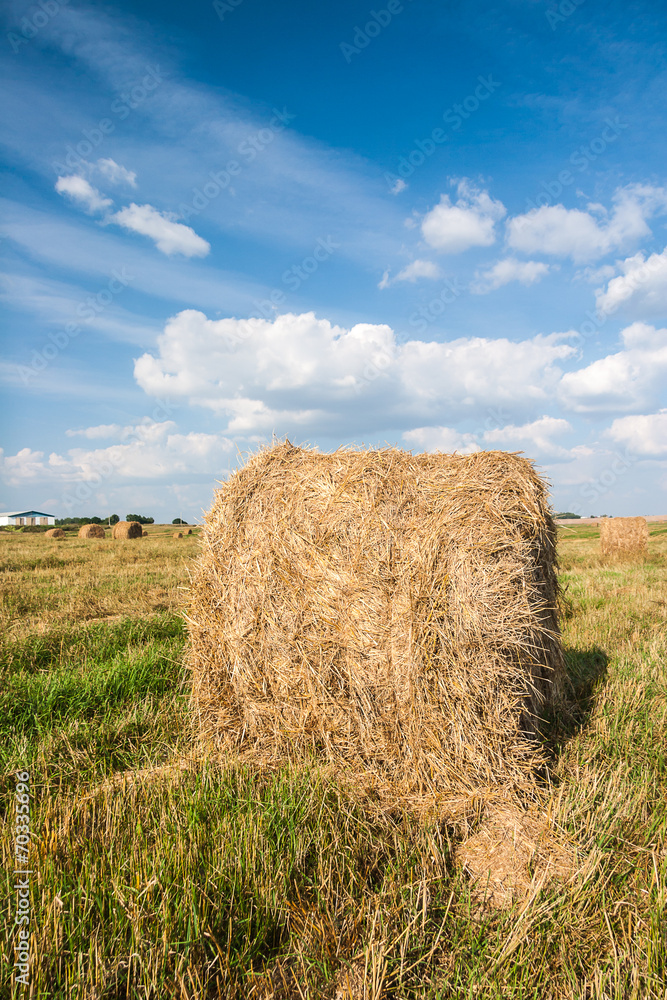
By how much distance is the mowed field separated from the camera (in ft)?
7.78

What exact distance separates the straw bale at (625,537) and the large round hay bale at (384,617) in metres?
17.2

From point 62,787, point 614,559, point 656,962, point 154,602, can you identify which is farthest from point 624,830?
point 614,559

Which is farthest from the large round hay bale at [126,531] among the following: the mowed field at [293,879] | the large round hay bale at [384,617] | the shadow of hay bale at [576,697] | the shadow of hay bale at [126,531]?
the shadow of hay bale at [576,697]

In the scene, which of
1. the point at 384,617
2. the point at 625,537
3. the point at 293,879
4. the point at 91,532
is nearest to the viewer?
the point at 293,879

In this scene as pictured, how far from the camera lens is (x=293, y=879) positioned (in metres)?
2.83

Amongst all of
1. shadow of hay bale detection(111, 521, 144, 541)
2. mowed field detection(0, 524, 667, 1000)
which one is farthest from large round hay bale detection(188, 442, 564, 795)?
shadow of hay bale detection(111, 521, 144, 541)

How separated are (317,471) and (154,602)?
629cm

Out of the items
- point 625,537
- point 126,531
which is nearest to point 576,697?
point 625,537

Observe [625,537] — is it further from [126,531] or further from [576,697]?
[126,531]

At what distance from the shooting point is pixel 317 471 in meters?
4.62

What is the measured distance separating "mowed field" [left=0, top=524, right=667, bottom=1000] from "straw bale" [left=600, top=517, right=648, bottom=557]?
54.9 ft

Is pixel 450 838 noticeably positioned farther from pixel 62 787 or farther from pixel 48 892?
pixel 62 787

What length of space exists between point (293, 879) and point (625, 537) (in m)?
20.5

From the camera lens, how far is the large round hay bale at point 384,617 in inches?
146
